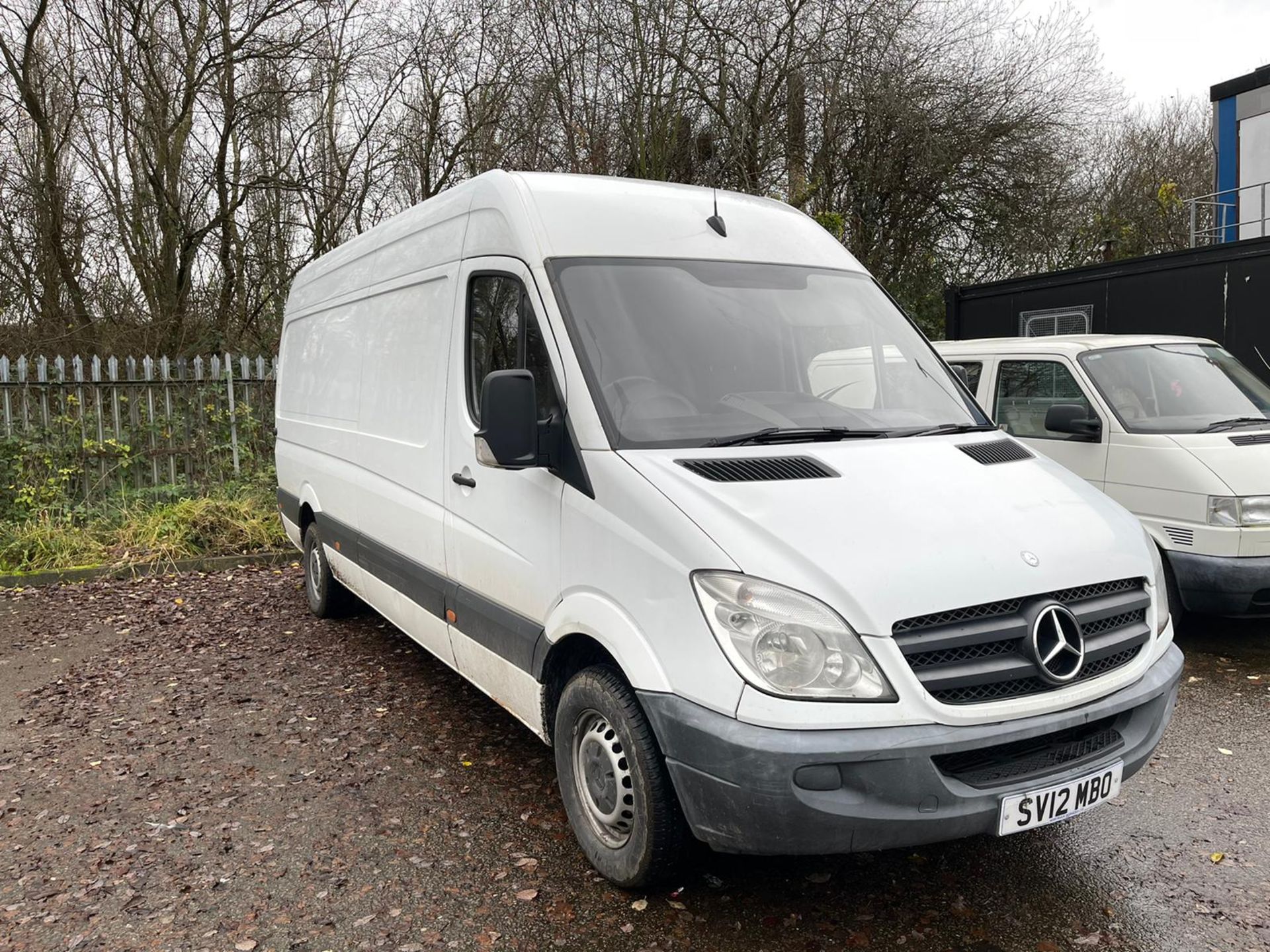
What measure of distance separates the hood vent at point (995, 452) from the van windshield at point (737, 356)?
0.22 metres

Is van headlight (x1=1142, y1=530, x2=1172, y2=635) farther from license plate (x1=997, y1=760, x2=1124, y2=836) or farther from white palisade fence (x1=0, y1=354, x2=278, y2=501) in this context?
white palisade fence (x1=0, y1=354, x2=278, y2=501)

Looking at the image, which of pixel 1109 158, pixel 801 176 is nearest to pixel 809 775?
pixel 801 176

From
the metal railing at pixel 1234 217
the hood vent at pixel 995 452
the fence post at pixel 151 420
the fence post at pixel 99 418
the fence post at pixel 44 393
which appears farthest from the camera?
the metal railing at pixel 1234 217

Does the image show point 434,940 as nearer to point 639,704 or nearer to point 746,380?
point 639,704

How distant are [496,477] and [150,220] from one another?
1263cm

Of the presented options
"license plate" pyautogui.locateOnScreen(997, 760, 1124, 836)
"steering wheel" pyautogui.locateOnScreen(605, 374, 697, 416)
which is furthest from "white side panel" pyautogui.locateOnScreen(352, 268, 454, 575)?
"license plate" pyautogui.locateOnScreen(997, 760, 1124, 836)

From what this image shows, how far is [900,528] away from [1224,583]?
11.7ft

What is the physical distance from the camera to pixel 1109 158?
23.9m

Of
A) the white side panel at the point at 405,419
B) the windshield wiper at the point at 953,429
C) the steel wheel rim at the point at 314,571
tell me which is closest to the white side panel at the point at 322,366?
the white side panel at the point at 405,419

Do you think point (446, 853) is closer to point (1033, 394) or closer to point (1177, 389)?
point (1033, 394)

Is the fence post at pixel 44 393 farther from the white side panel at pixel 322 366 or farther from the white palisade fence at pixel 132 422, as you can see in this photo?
the white side panel at pixel 322 366

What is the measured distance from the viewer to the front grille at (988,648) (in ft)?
8.75

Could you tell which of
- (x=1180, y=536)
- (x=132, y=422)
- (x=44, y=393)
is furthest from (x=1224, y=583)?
(x=44, y=393)

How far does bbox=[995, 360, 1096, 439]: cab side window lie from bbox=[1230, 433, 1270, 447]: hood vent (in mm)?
823
